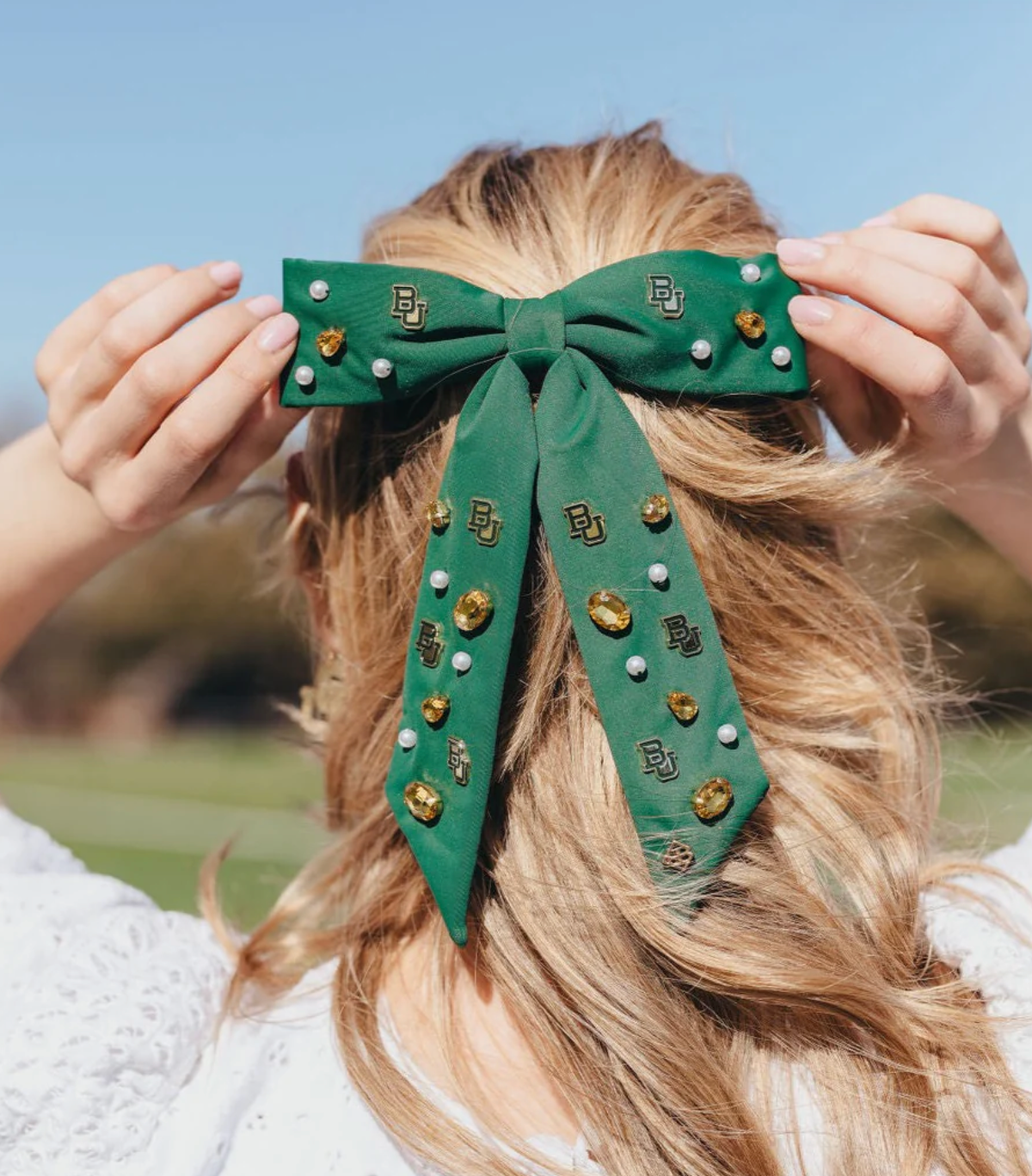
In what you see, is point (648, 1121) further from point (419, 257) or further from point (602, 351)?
point (419, 257)

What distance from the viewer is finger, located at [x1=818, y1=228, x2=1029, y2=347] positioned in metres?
1.44

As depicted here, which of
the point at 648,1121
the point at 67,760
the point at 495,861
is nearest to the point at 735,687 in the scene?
the point at 495,861

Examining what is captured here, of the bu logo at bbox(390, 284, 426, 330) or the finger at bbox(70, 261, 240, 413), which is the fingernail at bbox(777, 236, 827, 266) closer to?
the bu logo at bbox(390, 284, 426, 330)

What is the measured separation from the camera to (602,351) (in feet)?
4.42

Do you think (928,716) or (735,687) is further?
(928,716)

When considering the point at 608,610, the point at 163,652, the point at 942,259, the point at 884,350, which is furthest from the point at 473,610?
the point at 163,652

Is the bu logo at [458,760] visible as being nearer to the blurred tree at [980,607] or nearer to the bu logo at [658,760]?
the bu logo at [658,760]

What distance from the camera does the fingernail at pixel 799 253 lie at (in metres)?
1.42

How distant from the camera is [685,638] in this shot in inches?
51.4

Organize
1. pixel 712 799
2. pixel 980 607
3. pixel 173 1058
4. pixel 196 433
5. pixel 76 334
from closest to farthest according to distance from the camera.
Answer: pixel 712 799 → pixel 173 1058 → pixel 196 433 → pixel 76 334 → pixel 980 607

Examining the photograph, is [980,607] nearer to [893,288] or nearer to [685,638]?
[893,288]

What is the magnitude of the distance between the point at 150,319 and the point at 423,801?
75 cm

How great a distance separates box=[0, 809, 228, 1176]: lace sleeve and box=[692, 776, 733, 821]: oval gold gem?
0.70 metres

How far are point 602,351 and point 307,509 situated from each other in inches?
23.2
